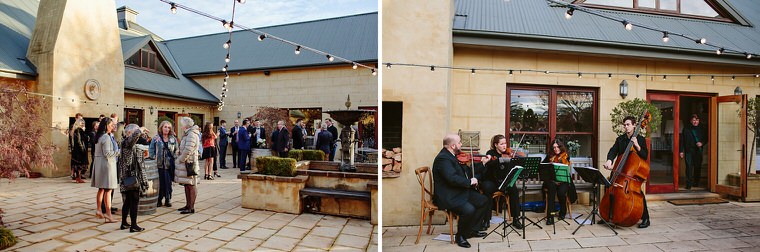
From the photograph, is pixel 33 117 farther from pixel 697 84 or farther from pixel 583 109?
pixel 697 84

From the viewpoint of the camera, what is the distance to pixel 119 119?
106 inches

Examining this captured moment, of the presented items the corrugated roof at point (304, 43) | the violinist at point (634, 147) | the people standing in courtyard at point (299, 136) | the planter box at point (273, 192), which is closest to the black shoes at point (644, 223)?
the violinist at point (634, 147)

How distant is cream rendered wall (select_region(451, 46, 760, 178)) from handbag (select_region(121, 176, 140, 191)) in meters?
3.03

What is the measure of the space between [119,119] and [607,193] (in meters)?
4.12

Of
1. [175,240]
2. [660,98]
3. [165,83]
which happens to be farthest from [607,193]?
[165,83]

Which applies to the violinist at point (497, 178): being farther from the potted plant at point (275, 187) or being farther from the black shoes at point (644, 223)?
the potted plant at point (275, 187)

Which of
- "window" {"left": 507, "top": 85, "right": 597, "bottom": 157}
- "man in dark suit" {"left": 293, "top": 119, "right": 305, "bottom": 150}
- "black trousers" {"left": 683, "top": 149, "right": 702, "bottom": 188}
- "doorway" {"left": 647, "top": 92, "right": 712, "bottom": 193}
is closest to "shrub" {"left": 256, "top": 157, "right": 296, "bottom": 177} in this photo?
"man in dark suit" {"left": 293, "top": 119, "right": 305, "bottom": 150}

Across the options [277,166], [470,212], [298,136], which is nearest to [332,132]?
[277,166]

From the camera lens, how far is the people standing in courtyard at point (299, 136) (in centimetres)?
444

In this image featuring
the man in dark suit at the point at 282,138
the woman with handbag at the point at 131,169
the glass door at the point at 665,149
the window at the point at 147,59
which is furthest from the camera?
the glass door at the point at 665,149

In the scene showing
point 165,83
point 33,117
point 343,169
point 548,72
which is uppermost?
point 548,72

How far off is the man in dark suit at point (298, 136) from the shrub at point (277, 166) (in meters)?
0.68

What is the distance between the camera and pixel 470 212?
315 centimetres

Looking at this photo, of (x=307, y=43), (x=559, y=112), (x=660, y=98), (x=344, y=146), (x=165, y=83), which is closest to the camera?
(x=165, y=83)
